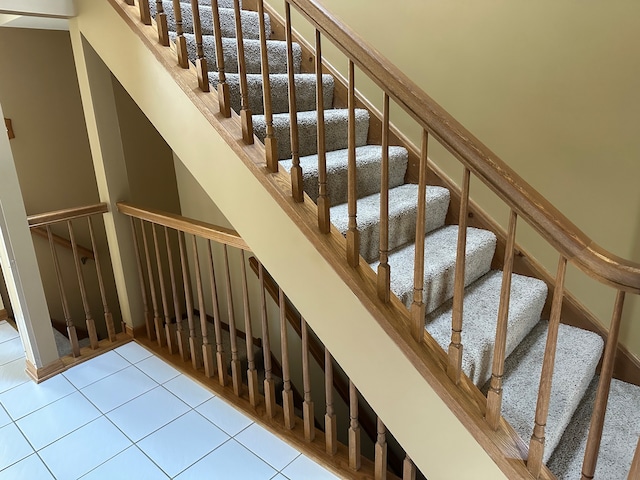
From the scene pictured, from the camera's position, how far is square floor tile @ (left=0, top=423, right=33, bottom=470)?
1852 millimetres

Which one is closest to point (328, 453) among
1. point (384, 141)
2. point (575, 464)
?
point (575, 464)

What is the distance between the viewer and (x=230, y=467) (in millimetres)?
1800

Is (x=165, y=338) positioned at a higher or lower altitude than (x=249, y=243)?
lower

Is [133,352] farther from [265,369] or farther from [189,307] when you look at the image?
[265,369]

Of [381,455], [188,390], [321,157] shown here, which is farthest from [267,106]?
[188,390]

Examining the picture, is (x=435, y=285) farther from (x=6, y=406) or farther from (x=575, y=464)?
(x=6, y=406)

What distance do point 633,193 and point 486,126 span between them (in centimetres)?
66

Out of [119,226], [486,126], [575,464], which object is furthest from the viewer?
[119,226]

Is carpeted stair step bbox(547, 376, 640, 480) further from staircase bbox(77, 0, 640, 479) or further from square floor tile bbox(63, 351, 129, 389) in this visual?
square floor tile bbox(63, 351, 129, 389)

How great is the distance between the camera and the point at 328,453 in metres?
1.84

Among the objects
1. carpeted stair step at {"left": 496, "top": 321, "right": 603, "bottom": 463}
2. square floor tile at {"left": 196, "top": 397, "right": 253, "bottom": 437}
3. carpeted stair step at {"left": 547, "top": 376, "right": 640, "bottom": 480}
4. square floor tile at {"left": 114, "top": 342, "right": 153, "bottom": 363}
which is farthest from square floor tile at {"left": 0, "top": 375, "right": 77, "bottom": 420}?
carpeted stair step at {"left": 547, "top": 376, "right": 640, "bottom": 480}

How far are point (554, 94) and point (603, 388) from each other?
1301mm

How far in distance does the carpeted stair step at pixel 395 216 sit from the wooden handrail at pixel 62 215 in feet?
5.05

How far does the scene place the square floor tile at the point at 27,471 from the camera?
5.77 ft
